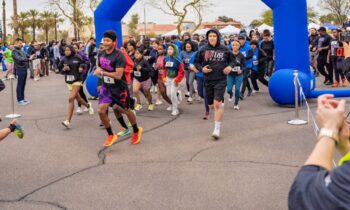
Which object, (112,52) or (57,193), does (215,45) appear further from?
(57,193)

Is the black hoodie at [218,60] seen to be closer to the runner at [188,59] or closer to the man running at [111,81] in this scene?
the man running at [111,81]

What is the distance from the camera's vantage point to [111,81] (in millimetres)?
6387

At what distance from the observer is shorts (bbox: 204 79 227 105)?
686 centimetres

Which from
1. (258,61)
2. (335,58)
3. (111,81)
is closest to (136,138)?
(111,81)

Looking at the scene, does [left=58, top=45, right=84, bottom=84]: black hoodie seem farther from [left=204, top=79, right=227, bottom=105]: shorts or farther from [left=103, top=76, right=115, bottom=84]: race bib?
[left=204, top=79, right=227, bottom=105]: shorts

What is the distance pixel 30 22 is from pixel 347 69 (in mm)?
64411

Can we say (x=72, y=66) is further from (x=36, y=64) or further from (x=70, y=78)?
(x=36, y=64)

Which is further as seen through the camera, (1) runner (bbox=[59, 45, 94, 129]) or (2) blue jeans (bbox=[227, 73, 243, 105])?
(2) blue jeans (bbox=[227, 73, 243, 105])

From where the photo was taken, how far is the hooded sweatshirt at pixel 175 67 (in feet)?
29.5

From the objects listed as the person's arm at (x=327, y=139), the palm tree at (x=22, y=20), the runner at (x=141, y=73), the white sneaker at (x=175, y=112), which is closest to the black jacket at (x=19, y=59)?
the runner at (x=141, y=73)

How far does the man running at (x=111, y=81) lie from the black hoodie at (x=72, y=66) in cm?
200

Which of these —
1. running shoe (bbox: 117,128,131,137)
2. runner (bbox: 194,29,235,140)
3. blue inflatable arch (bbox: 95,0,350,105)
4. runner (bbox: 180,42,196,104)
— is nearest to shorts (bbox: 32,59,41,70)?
runner (bbox: 180,42,196,104)

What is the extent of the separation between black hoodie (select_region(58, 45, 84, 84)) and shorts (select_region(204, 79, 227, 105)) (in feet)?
8.84

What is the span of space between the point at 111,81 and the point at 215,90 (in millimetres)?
1701
